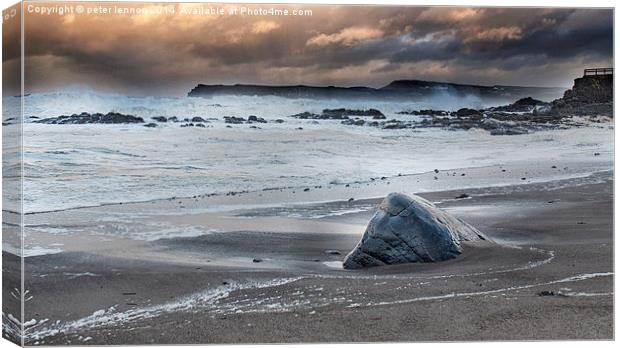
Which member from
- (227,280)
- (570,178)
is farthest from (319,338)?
(570,178)

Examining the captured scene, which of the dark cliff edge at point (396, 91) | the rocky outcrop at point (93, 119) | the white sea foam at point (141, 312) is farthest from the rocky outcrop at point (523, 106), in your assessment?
the rocky outcrop at point (93, 119)

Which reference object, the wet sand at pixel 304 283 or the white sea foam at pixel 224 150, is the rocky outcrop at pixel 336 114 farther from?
the wet sand at pixel 304 283

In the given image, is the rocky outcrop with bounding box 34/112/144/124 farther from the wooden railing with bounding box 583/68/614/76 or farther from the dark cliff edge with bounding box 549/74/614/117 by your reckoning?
the wooden railing with bounding box 583/68/614/76

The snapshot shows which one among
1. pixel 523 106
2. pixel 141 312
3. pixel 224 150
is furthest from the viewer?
pixel 523 106

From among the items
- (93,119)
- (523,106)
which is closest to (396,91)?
(523,106)

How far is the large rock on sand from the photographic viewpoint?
9023mm

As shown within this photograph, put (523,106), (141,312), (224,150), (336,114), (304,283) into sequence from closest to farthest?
(141,312)
(304,283)
(224,150)
(336,114)
(523,106)

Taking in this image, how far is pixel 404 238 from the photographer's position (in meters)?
9.07

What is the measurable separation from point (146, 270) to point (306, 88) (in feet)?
6.76

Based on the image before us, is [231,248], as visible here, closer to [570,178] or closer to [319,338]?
[319,338]

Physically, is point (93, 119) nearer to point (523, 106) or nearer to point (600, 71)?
point (523, 106)

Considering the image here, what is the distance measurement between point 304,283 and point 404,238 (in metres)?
0.98

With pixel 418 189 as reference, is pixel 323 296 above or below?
below

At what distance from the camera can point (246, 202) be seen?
9.03m
